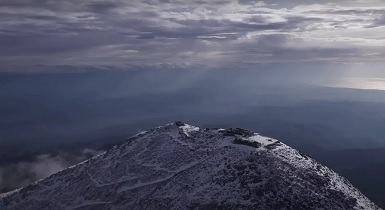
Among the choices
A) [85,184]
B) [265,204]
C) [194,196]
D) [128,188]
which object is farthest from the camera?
[85,184]

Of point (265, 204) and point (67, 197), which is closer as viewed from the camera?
point (265, 204)

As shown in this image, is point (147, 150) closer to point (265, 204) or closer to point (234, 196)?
point (234, 196)

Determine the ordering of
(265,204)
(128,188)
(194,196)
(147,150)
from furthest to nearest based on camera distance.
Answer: (147,150) < (128,188) < (194,196) < (265,204)

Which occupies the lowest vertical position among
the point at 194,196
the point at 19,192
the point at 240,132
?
the point at 19,192

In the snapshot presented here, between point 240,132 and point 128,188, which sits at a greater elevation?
point 240,132

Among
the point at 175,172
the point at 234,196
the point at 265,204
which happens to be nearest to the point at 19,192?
the point at 175,172

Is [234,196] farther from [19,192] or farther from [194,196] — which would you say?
[19,192]

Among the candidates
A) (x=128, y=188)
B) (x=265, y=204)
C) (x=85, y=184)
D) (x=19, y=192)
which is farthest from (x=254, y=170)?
(x=19, y=192)
